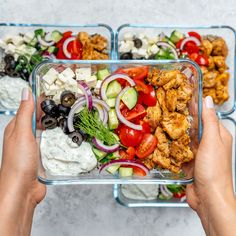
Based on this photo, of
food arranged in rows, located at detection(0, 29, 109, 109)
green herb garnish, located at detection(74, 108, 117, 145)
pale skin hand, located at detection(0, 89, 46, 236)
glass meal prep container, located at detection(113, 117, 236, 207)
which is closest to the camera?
green herb garnish, located at detection(74, 108, 117, 145)

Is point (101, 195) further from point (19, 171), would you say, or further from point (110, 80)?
point (110, 80)

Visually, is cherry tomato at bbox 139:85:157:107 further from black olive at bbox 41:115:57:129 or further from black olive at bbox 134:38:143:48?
black olive at bbox 134:38:143:48

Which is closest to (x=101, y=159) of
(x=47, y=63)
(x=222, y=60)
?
(x=47, y=63)

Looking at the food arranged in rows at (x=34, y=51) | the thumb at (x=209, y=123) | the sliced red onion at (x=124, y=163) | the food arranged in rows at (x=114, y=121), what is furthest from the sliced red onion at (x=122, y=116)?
the food arranged in rows at (x=34, y=51)

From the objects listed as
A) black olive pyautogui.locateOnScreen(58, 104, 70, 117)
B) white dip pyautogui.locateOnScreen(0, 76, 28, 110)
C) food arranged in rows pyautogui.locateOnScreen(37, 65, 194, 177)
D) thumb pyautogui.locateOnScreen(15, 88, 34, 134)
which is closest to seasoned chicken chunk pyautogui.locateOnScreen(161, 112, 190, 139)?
food arranged in rows pyautogui.locateOnScreen(37, 65, 194, 177)

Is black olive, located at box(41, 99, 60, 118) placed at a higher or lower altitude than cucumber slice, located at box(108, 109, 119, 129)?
higher

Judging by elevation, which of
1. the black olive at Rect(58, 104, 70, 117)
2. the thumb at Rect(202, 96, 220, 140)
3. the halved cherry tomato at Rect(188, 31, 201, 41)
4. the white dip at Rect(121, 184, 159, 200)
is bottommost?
the white dip at Rect(121, 184, 159, 200)

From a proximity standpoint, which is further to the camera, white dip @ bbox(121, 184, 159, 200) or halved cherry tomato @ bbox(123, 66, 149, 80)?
white dip @ bbox(121, 184, 159, 200)
